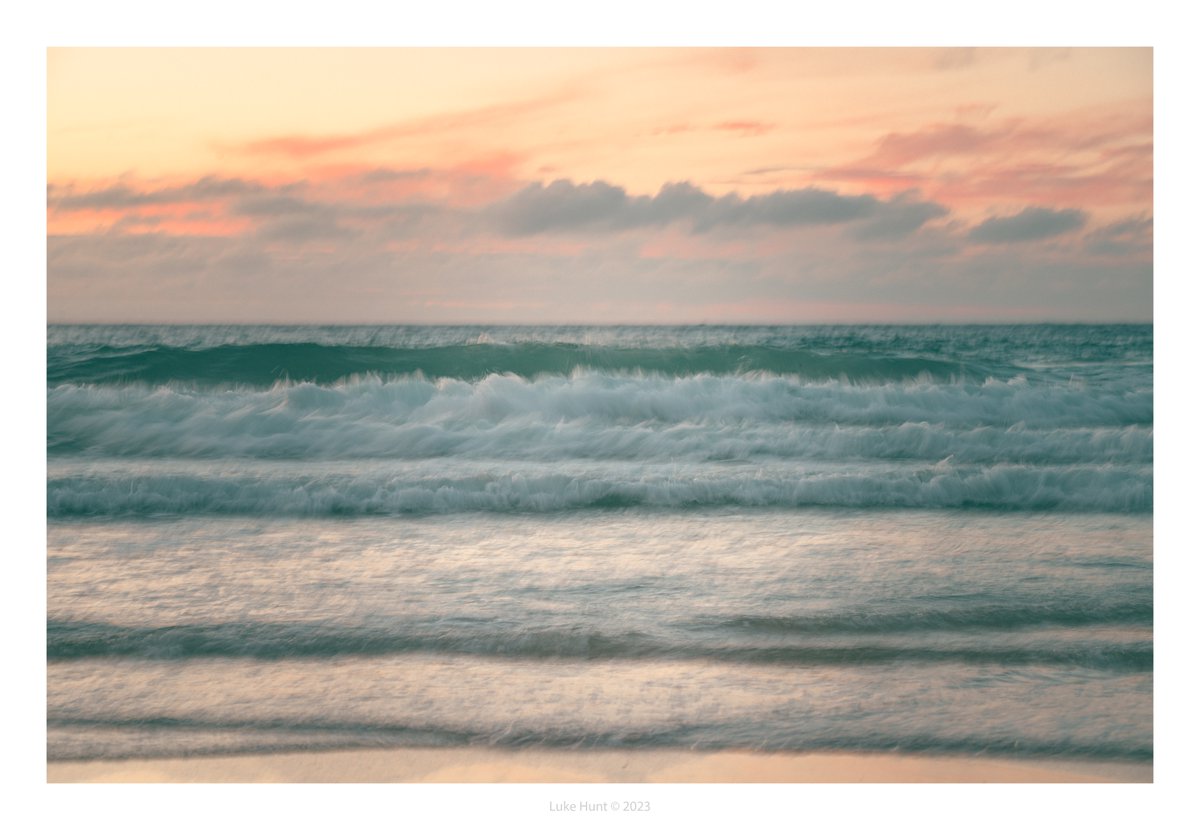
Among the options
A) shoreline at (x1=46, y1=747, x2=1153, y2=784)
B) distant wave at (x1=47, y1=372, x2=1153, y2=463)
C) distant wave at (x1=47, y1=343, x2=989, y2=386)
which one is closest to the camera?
shoreline at (x1=46, y1=747, x2=1153, y2=784)

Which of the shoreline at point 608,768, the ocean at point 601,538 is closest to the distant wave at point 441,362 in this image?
the ocean at point 601,538

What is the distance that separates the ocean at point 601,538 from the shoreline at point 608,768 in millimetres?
41

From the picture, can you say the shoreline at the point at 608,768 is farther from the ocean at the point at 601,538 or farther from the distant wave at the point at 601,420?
the distant wave at the point at 601,420

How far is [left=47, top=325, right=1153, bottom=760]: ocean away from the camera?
8.30 feet

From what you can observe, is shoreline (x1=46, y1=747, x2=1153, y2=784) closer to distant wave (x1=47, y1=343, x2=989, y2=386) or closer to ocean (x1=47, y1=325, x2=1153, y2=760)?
ocean (x1=47, y1=325, x2=1153, y2=760)

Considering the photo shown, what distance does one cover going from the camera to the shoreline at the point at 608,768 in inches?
93.0

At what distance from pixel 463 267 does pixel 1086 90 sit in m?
2.44

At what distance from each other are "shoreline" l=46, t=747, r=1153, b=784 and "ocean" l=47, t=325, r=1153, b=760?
0.04m

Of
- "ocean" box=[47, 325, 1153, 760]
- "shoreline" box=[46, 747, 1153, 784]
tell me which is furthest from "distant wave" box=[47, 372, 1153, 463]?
"shoreline" box=[46, 747, 1153, 784]

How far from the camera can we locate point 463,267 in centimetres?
372

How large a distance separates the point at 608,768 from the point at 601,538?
1148 mm

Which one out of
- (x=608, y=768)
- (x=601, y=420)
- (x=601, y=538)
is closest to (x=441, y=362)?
(x=601, y=420)

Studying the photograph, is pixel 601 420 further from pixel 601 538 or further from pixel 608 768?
pixel 608 768

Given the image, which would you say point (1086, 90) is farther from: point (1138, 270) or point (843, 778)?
point (843, 778)
